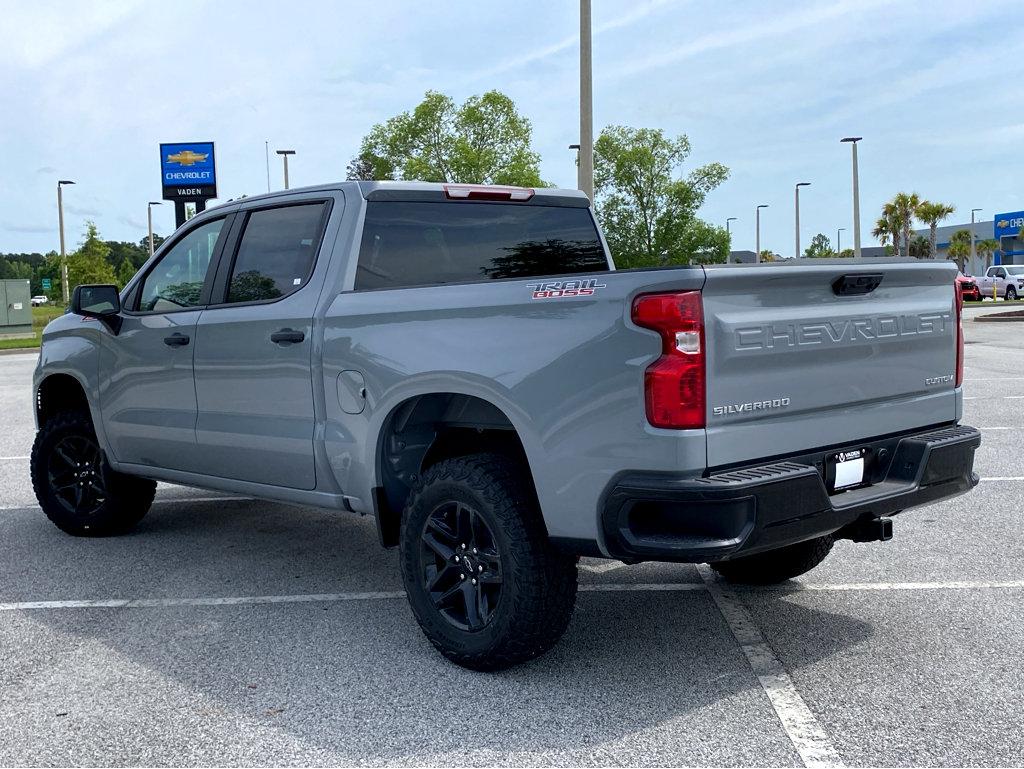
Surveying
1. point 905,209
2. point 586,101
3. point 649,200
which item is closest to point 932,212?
point 905,209

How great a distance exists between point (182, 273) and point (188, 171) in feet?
113

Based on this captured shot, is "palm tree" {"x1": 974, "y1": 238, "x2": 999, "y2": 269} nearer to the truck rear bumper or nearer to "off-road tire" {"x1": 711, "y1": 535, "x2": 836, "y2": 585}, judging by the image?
"off-road tire" {"x1": 711, "y1": 535, "x2": 836, "y2": 585}

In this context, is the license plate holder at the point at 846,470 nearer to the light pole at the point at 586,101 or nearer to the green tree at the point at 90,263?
the light pole at the point at 586,101

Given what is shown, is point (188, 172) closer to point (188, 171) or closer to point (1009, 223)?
point (188, 171)

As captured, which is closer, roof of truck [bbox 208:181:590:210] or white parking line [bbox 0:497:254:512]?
roof of truck [bbox 208:181:590:210]

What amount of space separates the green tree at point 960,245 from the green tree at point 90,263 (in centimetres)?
6617

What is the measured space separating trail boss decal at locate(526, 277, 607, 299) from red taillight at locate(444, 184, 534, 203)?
1533 mm

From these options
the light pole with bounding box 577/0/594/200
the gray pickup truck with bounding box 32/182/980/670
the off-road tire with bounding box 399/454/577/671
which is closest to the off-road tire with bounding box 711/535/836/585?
the gray pickup truck with bounding box 32/182/980/670

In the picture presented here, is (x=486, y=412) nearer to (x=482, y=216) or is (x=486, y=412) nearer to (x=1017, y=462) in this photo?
(x=482, y=216)

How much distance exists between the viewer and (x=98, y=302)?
6.20 meters

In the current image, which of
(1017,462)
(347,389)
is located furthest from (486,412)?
(1017,462)

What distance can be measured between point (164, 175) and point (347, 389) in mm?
35923

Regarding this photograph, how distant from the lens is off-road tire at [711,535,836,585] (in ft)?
17.3

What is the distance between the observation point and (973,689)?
3980mm
